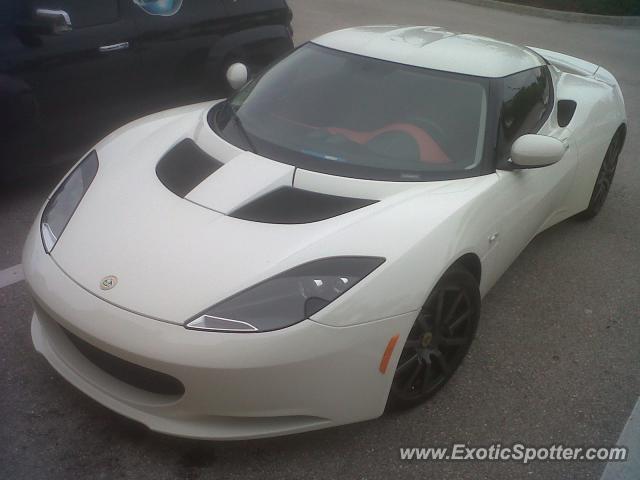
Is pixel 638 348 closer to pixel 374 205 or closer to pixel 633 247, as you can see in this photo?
pixel 633 247

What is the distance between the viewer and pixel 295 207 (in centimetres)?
260

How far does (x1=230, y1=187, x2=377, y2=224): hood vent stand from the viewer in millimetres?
2537

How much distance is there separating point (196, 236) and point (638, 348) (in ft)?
7.36

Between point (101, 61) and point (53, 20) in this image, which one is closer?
point (53, 20)

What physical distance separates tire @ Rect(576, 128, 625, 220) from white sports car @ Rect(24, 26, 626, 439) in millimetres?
761

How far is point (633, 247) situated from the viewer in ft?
14.2

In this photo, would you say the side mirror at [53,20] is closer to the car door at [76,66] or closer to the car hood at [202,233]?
the car door at [76,66]

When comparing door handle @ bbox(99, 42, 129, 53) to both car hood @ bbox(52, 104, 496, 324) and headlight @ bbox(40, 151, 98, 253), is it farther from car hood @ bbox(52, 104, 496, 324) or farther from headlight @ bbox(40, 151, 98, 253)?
car hood @ bbox(52, 104, 496, 324)

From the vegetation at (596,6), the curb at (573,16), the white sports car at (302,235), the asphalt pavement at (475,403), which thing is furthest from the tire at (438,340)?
Answer: the vegetation at (596,6)

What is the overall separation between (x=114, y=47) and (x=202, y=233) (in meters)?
2.60

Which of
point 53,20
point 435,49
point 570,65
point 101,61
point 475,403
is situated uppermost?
point 435,49

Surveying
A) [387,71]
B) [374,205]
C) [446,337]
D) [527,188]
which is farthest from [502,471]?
[387,71]

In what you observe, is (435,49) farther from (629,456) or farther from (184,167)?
(629,456)

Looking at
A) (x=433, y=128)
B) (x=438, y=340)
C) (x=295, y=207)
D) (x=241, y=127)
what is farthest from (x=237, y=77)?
(x=438, y=340)
